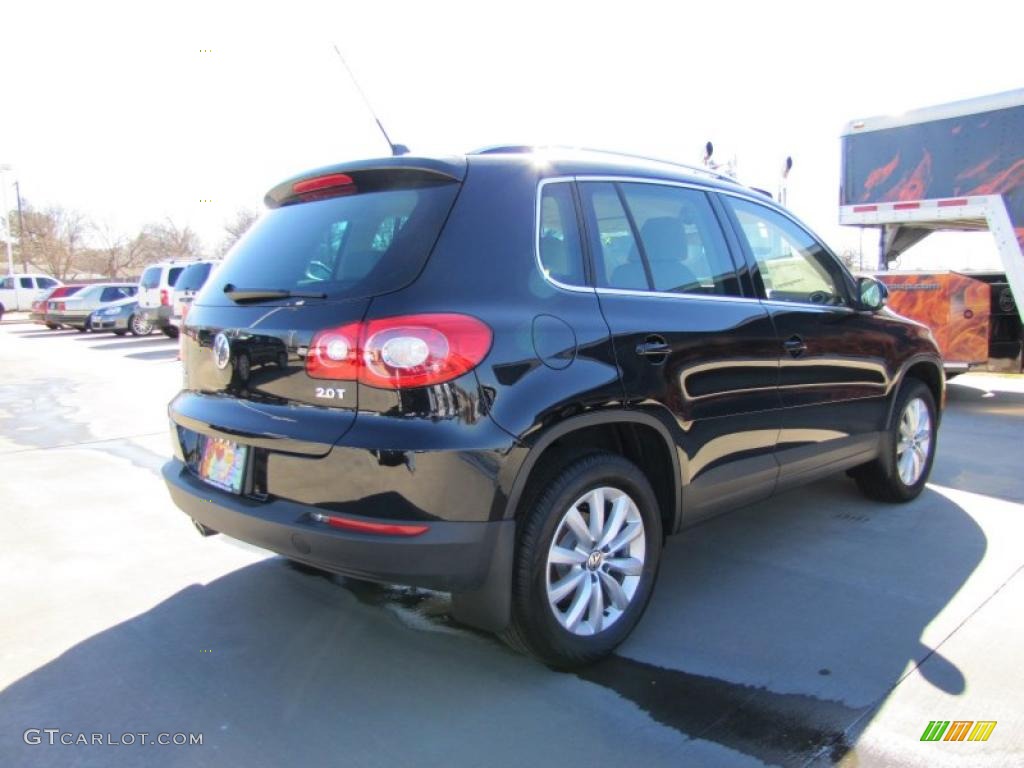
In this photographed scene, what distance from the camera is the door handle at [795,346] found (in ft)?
12.3

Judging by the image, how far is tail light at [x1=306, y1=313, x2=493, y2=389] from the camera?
2.42 meters

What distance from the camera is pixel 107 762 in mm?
2344

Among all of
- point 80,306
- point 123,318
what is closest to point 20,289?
point 80,306

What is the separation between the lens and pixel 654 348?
3.01 metres

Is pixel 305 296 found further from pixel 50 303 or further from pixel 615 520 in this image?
pixel 50 303

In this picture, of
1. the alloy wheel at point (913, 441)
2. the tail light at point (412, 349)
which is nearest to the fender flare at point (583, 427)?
the tail light at point (412, 349)

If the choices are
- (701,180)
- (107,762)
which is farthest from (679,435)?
(107,762)

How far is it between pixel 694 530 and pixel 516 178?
2526 mm

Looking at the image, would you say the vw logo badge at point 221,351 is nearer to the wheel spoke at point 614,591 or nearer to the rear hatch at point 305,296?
the rear hatch at point 305,296

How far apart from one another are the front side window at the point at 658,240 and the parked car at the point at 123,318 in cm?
2049

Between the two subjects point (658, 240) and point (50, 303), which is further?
point (50, 303)

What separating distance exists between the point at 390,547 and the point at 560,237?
130cm

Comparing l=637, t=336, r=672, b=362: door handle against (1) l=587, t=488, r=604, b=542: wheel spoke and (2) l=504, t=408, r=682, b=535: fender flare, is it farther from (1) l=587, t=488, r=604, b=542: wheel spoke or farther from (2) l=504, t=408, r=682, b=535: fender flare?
(1) l=587, t=488, r=604, b=542: wheel spoke

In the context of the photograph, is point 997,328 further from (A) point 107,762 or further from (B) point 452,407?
(A) point 107,762
